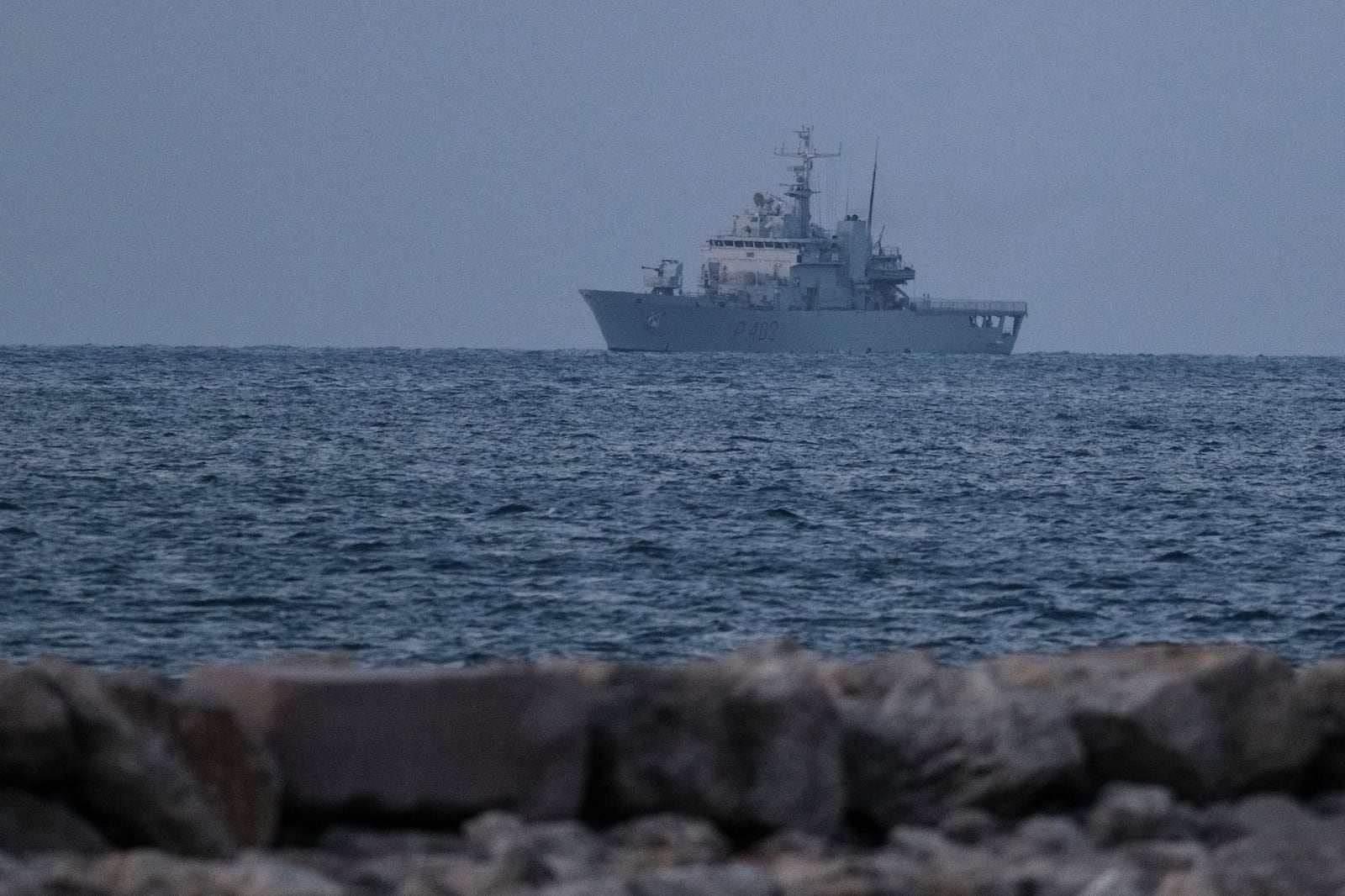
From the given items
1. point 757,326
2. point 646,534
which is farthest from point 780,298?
point 646,534

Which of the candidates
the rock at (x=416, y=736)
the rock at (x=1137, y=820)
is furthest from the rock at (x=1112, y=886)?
the rock at (x=416, y=736)

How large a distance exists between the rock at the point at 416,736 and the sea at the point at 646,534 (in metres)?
7.92

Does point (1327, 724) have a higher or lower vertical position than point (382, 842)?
higher

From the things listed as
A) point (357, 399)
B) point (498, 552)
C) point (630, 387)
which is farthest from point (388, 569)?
point (630, 387)

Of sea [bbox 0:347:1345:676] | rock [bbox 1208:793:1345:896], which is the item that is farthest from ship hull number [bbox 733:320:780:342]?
rock [bbox 1208:793:1345:896]

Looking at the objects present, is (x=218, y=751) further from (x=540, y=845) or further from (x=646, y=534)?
(x=646, y=534)

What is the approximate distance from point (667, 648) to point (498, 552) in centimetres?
587

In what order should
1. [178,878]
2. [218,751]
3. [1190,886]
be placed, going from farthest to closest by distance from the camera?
[218,751] → [1190,886] → [178,878]

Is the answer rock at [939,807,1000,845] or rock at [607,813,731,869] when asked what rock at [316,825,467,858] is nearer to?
rock at [607,813,731,869]

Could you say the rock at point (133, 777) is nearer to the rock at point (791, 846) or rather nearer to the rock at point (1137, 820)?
the rock at point (791, 846)

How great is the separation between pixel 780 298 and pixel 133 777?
286 feet

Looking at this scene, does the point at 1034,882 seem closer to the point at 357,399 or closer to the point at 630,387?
the point at 357,399

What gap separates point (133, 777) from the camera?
388 cm

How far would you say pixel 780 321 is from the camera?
298 ft
